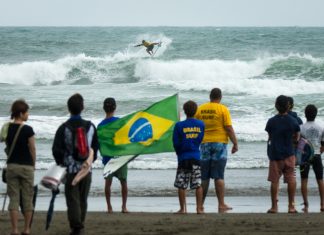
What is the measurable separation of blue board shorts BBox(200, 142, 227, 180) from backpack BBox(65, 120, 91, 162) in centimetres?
274

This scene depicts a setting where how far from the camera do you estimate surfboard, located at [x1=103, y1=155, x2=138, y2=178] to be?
1050 cm

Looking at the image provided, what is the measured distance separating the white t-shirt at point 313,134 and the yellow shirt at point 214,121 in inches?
37.6

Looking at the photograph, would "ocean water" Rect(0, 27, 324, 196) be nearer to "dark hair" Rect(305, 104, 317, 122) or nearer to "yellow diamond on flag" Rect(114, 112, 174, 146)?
"yellow diamond on flag" Rect(114, 112, 174, 146)

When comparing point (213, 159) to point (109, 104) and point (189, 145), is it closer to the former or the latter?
point (189, 145)

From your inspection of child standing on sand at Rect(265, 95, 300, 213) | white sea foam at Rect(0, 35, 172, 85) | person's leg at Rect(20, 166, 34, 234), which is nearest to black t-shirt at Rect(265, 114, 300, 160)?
child standing on sand at Rect(265, 95, 300, 213)

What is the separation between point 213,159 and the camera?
10.6 m

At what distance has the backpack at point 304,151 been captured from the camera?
10.5 m

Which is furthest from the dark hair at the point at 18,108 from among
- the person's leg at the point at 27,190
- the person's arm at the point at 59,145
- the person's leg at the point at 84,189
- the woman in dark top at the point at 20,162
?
the person's leg at the point at 84,189

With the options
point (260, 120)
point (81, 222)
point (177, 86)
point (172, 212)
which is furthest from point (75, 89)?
point (81, 222)

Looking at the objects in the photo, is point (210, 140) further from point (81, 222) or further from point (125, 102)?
point (125, 102)

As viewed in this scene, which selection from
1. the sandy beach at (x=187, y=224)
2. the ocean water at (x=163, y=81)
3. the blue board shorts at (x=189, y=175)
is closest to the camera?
the sandy beach at (x=187, y=224)

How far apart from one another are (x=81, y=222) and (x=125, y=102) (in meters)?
20.2

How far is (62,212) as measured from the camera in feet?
34.8

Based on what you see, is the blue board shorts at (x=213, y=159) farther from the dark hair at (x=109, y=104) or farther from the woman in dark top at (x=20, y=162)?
the woman in dark top at (x=20, y=162)
